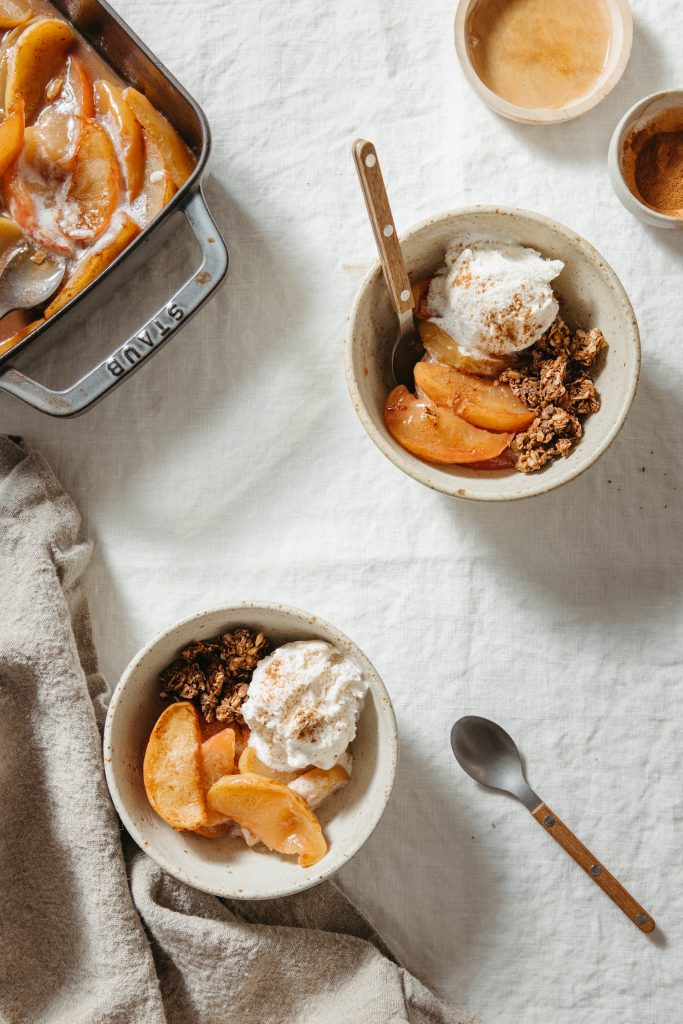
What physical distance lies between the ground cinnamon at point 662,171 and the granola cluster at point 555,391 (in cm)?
28

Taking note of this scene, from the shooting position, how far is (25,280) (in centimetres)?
136

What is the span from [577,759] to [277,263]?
3.02ft

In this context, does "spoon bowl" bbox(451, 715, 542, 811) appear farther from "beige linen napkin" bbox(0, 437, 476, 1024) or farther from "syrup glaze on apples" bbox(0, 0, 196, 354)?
"syrup glaze on apples" bbox(0, 0, 196, 354)

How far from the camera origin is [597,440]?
1265 millimetres

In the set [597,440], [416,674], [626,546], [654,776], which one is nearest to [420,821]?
[416,674]

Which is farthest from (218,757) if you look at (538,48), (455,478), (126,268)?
(538,48)

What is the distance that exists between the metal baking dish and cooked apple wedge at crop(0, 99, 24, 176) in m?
0.19

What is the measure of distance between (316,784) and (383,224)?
30.3 inches

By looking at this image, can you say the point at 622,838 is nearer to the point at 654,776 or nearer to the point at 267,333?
the point at 654,776

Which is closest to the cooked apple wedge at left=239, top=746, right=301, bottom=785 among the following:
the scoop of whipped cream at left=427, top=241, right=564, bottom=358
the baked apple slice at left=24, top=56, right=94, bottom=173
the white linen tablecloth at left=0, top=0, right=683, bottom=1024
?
the white linen tablecloth at left=0, top=0, right=683, bottom=1024

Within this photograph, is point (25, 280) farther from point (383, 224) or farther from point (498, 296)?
point (498, 296)

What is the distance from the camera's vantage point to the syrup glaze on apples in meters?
1.36

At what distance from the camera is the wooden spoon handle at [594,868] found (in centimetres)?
139

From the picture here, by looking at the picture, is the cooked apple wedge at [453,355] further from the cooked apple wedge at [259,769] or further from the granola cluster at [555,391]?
the cooked apple wedge at [259,769]
